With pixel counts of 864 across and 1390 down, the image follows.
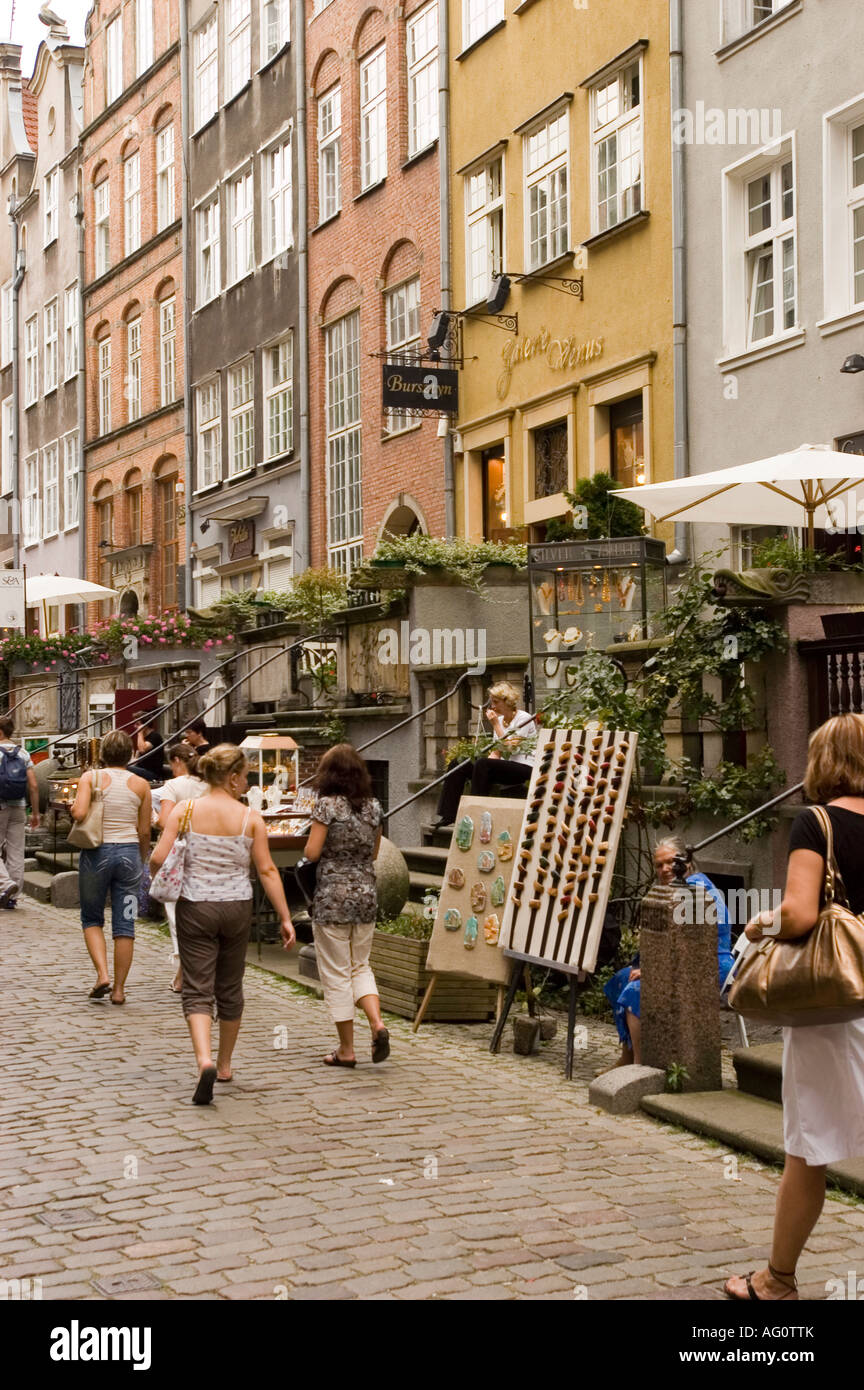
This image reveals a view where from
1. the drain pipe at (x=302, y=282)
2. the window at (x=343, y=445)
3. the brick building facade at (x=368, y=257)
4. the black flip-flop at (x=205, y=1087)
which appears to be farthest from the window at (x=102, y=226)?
the black flip-flop at (x=205, y=1087)

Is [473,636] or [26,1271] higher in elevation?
[473,636]

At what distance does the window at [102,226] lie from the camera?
126ft

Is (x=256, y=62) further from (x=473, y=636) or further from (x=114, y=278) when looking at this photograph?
(x=473, y=636)

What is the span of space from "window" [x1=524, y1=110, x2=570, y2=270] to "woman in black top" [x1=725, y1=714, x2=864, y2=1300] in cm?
1602

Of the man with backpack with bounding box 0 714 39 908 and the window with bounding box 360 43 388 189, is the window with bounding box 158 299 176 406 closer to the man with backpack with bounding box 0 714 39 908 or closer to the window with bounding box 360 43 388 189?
the window with bounding box 360 43 388 189

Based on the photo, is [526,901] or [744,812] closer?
[526,901]

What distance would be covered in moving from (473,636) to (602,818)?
6805 millimetres

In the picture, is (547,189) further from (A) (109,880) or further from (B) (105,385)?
(B) (105,385)

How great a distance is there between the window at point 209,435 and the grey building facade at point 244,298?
0.03 m

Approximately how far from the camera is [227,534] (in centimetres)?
3036

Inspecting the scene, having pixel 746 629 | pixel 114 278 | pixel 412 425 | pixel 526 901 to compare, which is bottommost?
pixel 526 901

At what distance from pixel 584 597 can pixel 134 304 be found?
25.5 meters

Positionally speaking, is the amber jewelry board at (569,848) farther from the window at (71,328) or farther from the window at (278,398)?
the window at (71,328)
